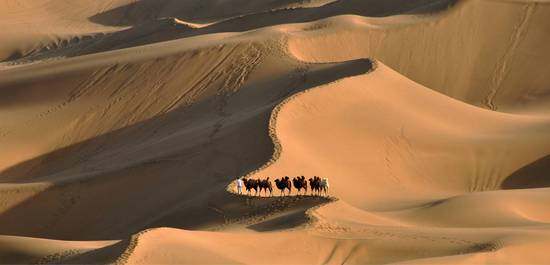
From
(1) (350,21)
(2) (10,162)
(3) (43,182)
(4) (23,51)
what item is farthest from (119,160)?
(4) (23,51)

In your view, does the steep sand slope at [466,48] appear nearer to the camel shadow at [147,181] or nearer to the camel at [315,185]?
the camel shadow at [147,181]

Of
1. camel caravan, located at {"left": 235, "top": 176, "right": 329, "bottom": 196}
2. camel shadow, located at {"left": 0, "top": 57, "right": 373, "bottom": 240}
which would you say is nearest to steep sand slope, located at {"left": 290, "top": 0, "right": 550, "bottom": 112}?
camel shadow, located at {"left": 0, "top": 57, "right": 373, "bottom": 240}

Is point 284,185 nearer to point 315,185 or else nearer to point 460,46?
point 315,185

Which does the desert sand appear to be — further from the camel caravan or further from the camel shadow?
the camel caravan

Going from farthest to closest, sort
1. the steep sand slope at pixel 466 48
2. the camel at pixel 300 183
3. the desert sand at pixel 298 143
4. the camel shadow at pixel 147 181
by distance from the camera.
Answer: the steep sand slope at pixel 466 48
the camel shadow at pixel 147 181
the camel at pixel 300 183
the desert sand at pixel 298 143

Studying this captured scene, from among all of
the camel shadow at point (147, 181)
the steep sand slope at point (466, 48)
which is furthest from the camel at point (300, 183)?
the steep sand slope at point (466, 48)

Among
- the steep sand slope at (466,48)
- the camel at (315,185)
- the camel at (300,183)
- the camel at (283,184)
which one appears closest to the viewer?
the camel at (283,184)
